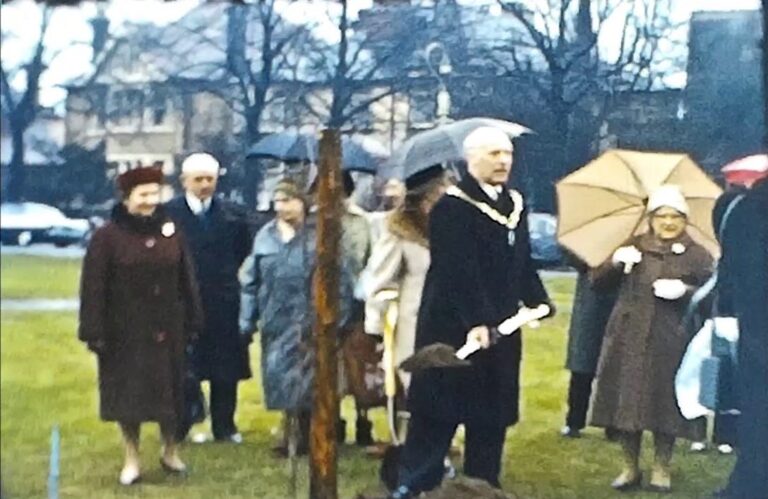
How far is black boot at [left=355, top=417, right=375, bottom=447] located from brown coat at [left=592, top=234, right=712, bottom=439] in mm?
443

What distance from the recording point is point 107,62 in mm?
2748

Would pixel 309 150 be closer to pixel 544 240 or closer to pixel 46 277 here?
pixel 544 240

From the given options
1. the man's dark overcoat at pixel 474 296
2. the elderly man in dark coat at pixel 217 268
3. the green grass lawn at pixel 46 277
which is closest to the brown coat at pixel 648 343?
the man's dark overcoat at pixel 474 296

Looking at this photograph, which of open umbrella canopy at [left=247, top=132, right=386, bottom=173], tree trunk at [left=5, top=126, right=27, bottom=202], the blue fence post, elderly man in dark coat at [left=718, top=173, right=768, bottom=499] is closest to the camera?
elderly man in dark coat at [left=718, top=173, right=768, bottom=499]

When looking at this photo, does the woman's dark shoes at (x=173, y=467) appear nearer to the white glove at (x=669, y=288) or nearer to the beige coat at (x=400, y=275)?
the beige coat at (x=400, y=275)

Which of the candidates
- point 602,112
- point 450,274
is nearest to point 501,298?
point 450,274

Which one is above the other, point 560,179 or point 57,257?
point 560,179

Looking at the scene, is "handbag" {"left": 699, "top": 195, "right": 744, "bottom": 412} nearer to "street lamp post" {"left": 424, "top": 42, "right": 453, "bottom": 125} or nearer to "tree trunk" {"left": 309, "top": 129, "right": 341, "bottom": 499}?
"street lamp post" {"left": 424, "top": 42, "right": 453, "bottom": 125}

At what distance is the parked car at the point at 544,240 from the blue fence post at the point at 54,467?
108 cm

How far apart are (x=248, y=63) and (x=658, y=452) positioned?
1.15 metres

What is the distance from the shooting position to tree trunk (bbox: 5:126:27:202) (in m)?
2.77

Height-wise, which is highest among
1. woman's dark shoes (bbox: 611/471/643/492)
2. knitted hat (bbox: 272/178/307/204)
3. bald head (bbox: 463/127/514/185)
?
bald head (bbox: 463/127/514/185)

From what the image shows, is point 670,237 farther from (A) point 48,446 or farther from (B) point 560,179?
(A) point 48,446

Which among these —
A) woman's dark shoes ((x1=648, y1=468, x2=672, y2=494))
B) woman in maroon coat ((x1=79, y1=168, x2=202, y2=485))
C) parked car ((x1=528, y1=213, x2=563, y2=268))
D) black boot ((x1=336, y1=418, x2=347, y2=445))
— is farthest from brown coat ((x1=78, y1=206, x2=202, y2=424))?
woman's dark shoes ((x1=648, y1=468, x2=672, y2=494))
